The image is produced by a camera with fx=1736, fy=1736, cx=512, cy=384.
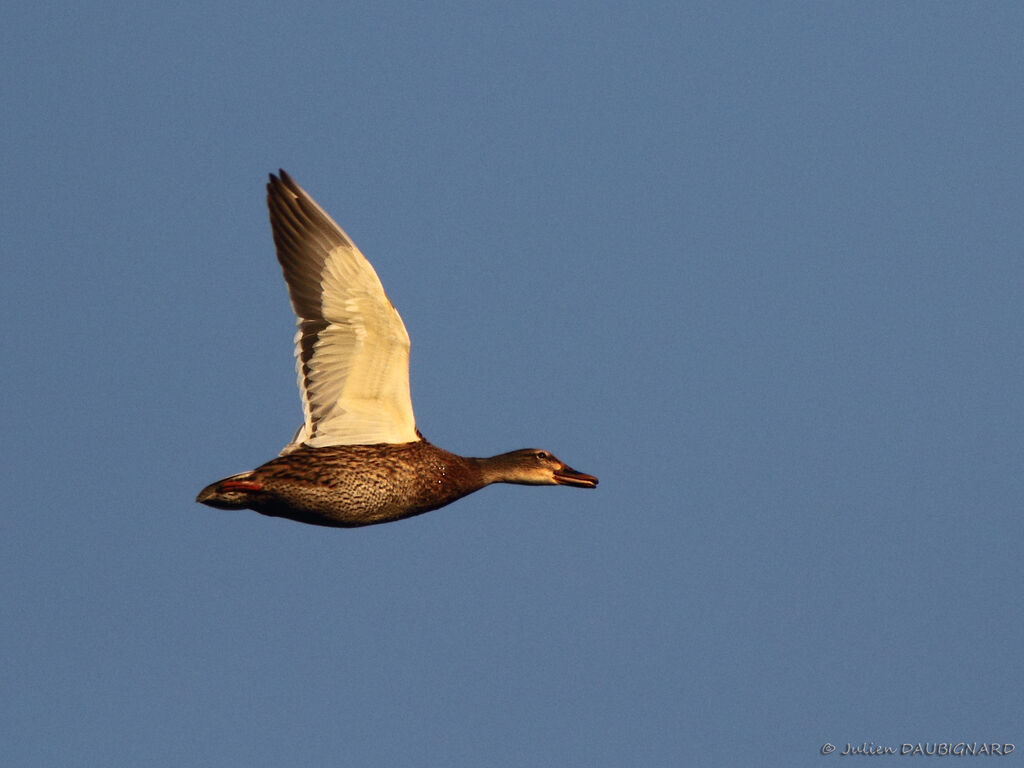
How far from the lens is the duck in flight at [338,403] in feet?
72.0

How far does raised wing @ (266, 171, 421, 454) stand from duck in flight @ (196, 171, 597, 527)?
1 centimetres

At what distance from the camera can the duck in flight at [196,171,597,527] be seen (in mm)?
21953

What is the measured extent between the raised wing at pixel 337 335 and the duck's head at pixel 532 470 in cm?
168

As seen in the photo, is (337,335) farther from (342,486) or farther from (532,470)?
(532,470)

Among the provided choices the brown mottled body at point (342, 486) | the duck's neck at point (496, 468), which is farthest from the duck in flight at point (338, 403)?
the duck's neck at point (496, 468)

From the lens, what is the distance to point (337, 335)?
22.2 meters

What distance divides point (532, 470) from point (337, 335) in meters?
3.65

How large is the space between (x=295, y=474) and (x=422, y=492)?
170 cm

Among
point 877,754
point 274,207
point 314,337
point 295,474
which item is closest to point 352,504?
→ point 295,474

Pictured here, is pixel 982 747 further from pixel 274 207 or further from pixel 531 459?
pixel 274 207

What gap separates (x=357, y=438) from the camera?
22.5 metres

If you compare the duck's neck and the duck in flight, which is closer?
the duck in flight

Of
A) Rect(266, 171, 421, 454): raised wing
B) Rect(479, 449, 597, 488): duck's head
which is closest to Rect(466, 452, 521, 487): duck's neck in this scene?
Rect(479, 449, 597, 488): duck's head

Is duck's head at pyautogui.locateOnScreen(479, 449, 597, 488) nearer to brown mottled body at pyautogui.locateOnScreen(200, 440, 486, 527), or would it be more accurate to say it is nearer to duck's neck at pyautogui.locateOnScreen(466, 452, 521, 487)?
duck's neck at pyautogui.locateOnScreen(466, 452, 521, 487)
